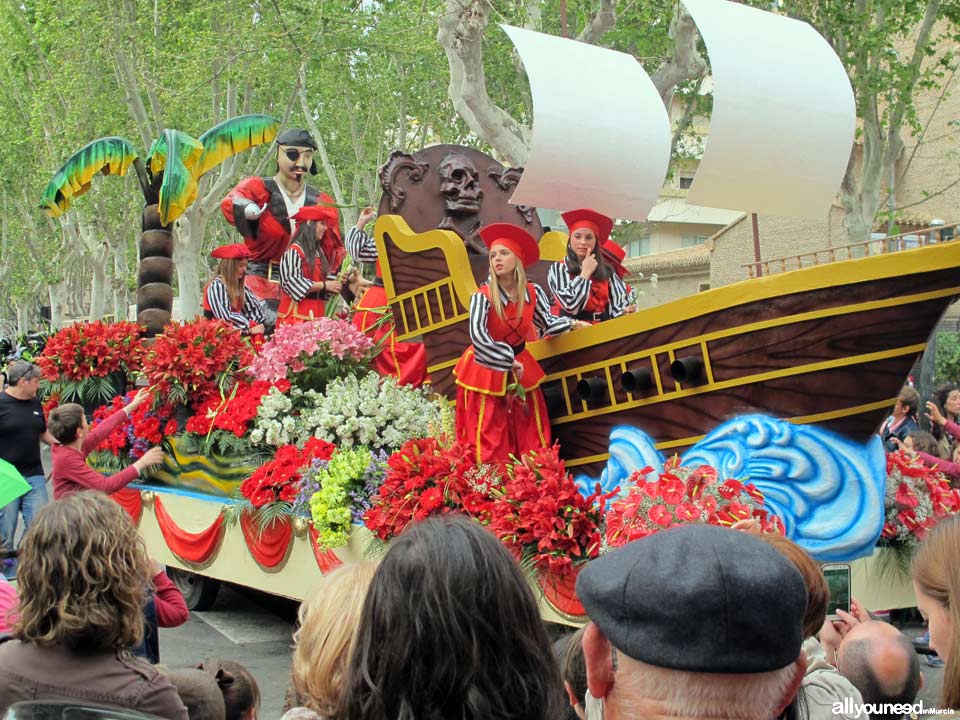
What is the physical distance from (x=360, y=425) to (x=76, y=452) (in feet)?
5.94

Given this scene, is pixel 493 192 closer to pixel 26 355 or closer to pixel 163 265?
pixel 163 265

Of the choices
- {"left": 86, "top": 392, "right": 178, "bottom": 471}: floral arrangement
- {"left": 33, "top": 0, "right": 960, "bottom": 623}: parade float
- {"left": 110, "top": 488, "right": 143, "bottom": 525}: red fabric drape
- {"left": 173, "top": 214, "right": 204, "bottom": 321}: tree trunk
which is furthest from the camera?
{"left": 173, "top": 214, "right": 204, "bottom": 321}: tree trunk

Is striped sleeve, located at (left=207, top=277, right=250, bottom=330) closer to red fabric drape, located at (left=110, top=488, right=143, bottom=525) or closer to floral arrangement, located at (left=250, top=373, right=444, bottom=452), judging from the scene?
red fabric drape, located at (left=110, top=488, right=143, bottom=525)

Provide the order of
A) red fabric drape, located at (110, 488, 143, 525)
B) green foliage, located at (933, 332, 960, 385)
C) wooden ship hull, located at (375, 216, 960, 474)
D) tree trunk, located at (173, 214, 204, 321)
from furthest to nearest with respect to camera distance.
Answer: tree trunk, located at (173, 214, 204, 321)
green foliage, located at (933, 332, 960, 385)
red fabric drape, located at (110, 488, 143, 525)
wooden ship hull, located at (375, 216, 960, 474)

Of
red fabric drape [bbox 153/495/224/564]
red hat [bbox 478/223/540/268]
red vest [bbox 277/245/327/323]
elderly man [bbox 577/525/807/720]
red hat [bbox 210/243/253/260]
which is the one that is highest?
red hat [bbox 210/243/253/260]

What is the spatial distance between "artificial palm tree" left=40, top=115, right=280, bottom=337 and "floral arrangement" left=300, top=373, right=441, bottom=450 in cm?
351

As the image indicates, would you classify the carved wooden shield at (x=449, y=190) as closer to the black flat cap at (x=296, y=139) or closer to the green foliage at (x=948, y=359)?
the black flat cap at (x=296, y=139)

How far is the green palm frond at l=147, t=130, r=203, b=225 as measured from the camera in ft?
34.7

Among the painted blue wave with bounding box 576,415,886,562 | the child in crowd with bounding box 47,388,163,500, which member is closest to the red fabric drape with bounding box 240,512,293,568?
the child in crowd with bounding box 47,388,163,500

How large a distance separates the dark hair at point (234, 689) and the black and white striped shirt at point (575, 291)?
15.2 ft

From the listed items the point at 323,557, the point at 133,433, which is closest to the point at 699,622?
the point at 323,557

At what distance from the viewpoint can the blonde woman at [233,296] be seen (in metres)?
9.95

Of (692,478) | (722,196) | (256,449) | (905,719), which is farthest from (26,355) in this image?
(905,719)

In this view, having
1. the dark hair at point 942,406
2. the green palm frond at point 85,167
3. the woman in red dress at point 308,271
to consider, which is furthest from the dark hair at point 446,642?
the green palm frond at point 85,167
